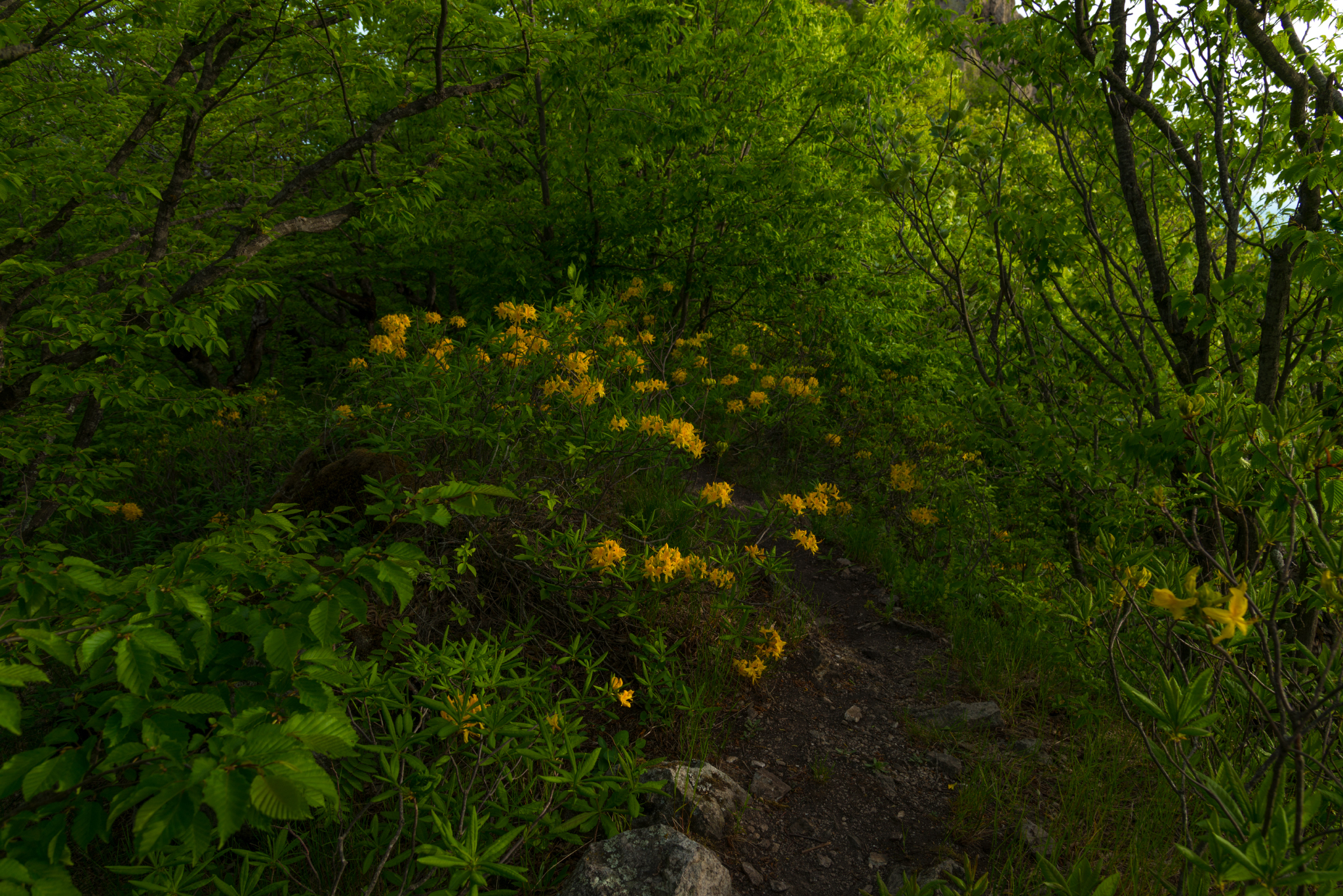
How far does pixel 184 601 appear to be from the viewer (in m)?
1.39

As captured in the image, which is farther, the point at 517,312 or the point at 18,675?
the point at 517,312

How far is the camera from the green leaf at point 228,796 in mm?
1125

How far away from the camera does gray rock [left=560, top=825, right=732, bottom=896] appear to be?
2.15 m

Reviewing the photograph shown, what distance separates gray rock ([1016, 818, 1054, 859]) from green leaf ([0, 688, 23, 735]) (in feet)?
9.91

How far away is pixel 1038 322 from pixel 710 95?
159 inches

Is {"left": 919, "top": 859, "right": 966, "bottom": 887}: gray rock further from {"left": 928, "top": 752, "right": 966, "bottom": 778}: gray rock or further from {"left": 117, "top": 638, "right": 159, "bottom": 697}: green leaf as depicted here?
{"left": 117, "top": 638, "right": 159, "bottom": 697}: green leaf

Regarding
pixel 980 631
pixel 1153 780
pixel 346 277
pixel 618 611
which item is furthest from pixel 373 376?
pixel 346 277

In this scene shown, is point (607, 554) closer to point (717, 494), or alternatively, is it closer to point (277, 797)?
point (717, 494)

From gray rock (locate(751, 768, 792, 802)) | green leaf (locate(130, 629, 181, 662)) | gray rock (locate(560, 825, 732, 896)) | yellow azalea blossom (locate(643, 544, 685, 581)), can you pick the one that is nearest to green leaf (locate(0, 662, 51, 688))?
green leaf (locate(130, 629, 181, 662))

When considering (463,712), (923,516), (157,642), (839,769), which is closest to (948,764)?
(839,769)

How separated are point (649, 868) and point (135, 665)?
5.48ft

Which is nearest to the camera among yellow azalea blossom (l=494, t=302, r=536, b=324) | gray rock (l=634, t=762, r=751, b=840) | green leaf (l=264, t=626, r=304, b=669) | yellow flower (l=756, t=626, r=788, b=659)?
green leaf (l=264, t=626, r=304, b=669)

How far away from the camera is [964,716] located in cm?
344

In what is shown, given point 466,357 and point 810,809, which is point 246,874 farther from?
point 466,357
